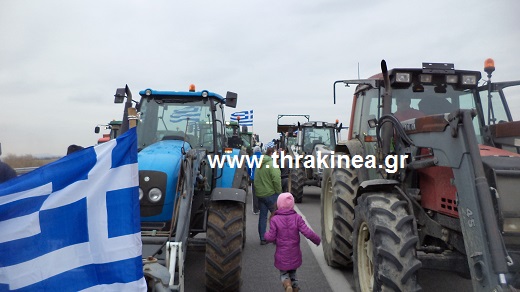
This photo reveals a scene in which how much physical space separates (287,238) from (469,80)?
2931mm

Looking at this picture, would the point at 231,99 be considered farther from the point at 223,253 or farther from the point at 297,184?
the point at 297,184

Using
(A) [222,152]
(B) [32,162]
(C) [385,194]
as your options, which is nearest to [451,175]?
(C) [385,194]

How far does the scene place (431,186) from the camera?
159 inches

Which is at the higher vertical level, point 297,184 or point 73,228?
point 73,228

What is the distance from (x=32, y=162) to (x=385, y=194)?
21.7 meters

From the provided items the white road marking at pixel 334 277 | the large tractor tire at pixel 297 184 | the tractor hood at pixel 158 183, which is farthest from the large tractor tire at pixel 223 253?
the large tractor tire at pixel 297 184

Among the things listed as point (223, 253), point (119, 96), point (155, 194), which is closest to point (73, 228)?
point (155, 194)

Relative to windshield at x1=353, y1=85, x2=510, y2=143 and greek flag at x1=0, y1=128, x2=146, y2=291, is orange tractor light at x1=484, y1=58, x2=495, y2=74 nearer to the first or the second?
windshield at x1=353, y1=85, x2=510, y2=143

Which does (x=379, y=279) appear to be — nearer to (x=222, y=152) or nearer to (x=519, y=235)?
(x=519, y=235)

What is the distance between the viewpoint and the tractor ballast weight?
299cm

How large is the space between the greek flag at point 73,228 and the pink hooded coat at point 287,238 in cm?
190

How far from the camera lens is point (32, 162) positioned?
21406 mm

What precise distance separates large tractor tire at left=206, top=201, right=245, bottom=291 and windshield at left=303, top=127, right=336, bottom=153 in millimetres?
9623

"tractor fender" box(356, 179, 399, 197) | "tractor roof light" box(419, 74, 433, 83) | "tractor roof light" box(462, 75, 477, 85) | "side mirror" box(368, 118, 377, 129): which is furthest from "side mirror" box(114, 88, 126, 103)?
"tractor roof light" box(462, 75, 477, 85)
